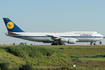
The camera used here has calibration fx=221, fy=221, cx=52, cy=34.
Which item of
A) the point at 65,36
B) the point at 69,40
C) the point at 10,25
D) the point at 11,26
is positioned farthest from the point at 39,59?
the point at 10,25

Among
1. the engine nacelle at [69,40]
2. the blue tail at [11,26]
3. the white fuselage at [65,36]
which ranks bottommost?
the engine nacelle at [69,40]

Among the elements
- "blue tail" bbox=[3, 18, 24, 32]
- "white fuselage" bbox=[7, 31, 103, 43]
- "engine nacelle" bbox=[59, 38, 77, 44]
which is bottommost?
"engine nacelle" bbox=[59, 38, 77, 44]

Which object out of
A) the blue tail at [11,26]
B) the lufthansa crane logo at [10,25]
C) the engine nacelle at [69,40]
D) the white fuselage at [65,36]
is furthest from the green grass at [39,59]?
the lufthansa crane logo at [10,25]

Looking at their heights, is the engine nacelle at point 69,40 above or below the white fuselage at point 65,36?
below

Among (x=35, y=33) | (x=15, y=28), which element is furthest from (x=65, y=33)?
(x=15, y=28)

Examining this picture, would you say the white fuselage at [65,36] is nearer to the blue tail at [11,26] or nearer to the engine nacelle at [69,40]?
the engine nacelle at [69,40]

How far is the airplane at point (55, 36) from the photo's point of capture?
214 feet

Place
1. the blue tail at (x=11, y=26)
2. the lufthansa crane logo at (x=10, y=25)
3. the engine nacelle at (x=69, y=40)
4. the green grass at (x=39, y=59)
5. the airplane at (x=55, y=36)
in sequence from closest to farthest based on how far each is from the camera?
the green grass at (x=39, y=59) < the engine nacelle at (x=69, y=40) < the airplane at (x=55, y=36) < the blue tail at (x=11, y=26) < the lufthansa crane logo at (x=10, y=25)

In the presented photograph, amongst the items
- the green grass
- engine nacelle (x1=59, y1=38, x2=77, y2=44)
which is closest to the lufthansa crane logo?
engine nacelle (x1=59, y1=38, x2=77, y2=44)

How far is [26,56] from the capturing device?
117ft

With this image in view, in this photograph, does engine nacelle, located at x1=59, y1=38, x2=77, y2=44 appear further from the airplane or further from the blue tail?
the blue tail

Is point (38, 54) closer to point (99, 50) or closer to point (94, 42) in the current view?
point (99, 50)

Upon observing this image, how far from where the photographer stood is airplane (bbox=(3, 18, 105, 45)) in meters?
65.3

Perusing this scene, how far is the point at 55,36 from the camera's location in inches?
2576
